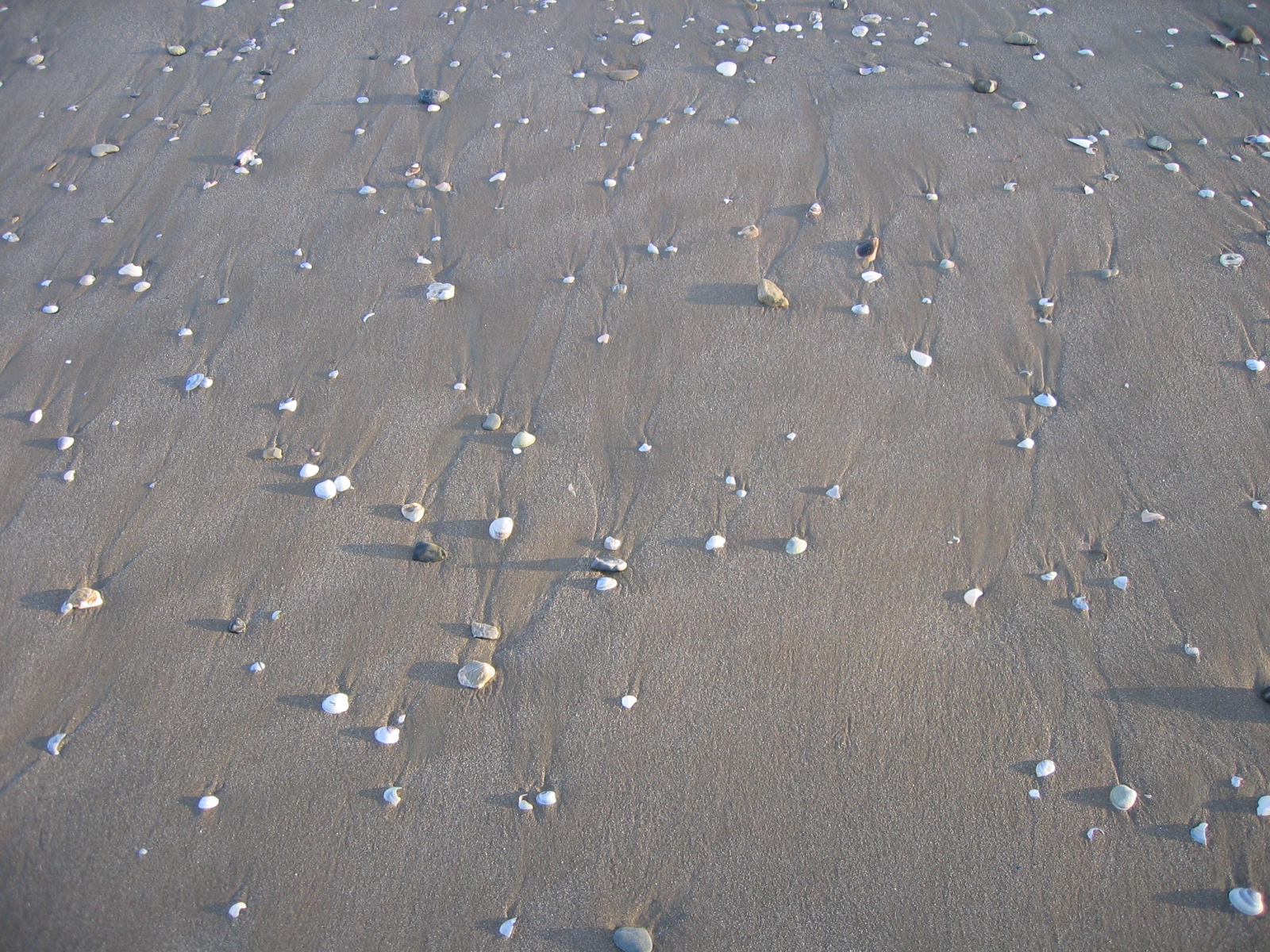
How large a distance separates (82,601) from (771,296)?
3.34 metres

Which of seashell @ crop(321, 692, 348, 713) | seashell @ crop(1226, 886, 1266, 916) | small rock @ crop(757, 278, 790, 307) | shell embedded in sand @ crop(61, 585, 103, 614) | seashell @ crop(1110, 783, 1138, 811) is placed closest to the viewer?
seashell @ crop(1226, 886, 1266, 916)

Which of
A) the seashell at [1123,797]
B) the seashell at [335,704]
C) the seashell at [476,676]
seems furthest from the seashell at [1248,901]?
the seashell at [335,704]

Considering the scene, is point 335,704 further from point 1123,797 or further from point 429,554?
point 1123,797

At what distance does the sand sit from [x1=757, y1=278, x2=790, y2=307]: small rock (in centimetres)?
8

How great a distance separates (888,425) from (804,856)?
183 centimetres

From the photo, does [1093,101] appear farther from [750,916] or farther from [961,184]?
[750,916]

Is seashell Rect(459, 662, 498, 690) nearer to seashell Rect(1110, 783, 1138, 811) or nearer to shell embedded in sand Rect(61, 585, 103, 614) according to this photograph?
shell embedded in sand Rect(61, 585, 103, 614)

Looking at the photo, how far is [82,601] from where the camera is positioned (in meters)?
3.02

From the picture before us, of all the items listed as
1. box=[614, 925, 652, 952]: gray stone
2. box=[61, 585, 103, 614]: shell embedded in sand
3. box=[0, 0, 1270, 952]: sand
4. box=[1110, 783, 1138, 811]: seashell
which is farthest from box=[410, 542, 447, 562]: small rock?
box=[1110, 783, 1138, 811]: seashell

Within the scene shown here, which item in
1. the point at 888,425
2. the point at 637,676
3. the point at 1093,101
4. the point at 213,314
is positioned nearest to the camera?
the point at 637,676

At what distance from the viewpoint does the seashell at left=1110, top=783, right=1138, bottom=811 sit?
2.37m

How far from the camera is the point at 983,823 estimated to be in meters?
2.39

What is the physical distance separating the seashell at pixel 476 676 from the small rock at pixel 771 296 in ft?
7.34

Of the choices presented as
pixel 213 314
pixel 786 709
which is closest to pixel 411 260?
pixel 213 314
